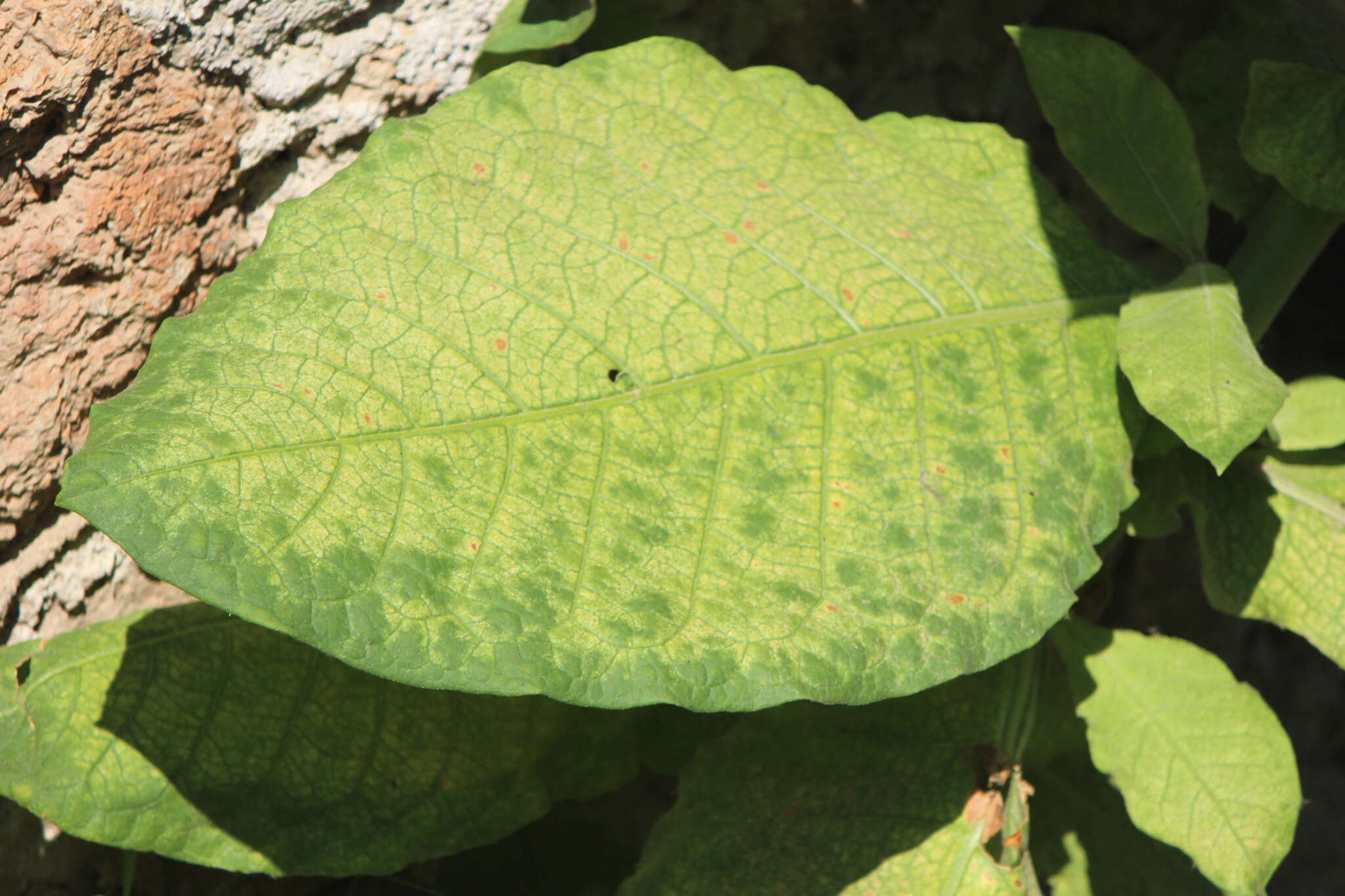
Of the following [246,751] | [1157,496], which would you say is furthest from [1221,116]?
[246,751]

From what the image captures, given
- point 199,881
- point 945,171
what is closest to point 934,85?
point 945,171

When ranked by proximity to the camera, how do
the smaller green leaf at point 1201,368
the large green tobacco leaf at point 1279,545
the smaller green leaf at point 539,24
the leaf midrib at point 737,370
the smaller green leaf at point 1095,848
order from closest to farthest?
1. the leaf midrib at point 737,370
2. the smaller green leaf at point 1201,368
3. the smaller green leaf at point 539,24
4. the large green tobacco leaf at point 1279,545
5. the smaller green leaf at point 1095,848

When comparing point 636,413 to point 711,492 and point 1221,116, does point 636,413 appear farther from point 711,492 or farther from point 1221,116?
point 1221,116

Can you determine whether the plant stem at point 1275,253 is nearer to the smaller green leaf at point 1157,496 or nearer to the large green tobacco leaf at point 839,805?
the smaller green leaf at point 1157,496

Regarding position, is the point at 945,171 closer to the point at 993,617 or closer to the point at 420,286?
the point at 993,617

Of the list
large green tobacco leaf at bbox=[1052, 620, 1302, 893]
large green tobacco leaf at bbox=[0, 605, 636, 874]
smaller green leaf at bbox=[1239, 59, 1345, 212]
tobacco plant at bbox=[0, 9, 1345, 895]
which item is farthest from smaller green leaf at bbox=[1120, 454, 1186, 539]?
large green tobacco leaf at bbox=[0, 605, 636, 874]

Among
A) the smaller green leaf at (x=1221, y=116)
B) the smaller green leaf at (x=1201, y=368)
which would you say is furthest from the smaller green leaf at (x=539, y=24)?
the smaller green leaf at (x=1221, y=116)

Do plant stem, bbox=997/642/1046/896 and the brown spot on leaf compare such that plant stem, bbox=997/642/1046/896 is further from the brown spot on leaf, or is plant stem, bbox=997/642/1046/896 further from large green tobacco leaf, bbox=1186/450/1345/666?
large green tobacco leaf, bbox=1186/450/1345/666
